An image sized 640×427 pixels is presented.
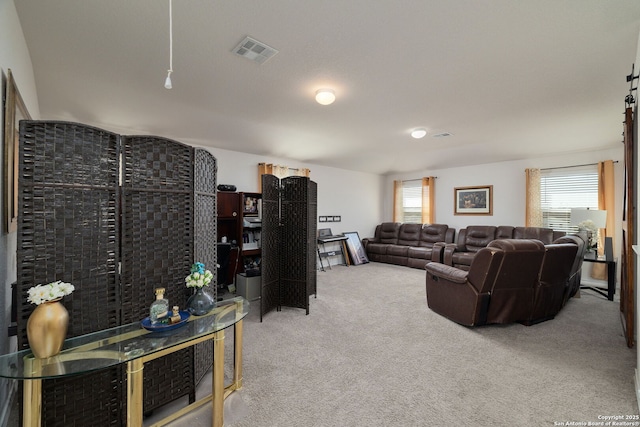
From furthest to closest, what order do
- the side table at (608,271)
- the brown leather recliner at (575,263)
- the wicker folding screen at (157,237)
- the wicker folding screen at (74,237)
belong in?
the side table at (608,271), the brown leather recliner at (575,263), the wicker folding screen at (157,237), the wicker folding screen at (74,237)

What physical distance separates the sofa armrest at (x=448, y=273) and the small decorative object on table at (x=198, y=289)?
8.57 feet

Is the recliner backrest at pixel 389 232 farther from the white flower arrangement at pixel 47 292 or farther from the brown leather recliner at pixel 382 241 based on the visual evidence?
the white flower arrangement at pixel 47 292

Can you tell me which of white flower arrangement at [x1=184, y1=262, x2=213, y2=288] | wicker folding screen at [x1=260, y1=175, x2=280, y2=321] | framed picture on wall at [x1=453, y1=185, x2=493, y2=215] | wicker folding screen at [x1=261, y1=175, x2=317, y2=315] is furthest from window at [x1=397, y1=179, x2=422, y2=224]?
white flower arrangement at [x1=184, y1=262, x2=213, y2=288]

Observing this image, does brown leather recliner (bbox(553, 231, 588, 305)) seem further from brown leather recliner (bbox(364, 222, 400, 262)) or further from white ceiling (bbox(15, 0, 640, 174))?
brown leather recliner (bbox(364, 222, 400, 262))

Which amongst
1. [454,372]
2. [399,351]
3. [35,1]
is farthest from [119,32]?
[454,372]

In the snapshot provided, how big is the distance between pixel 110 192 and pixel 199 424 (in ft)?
4.96

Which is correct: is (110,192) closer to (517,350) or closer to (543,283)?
(517,350)

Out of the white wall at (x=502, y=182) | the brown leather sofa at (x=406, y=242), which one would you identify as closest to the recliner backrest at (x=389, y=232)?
the brown leather sofa at (x=406, y=242)

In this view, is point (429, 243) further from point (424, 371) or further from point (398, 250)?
point (424, 371)

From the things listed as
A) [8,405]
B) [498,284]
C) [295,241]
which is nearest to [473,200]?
[498,284]

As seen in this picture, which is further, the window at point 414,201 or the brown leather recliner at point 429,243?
the window at point 414,201

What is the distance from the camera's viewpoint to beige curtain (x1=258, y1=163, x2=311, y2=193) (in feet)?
17.8

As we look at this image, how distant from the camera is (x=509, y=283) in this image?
2.93m

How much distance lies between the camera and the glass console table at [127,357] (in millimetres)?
1199
